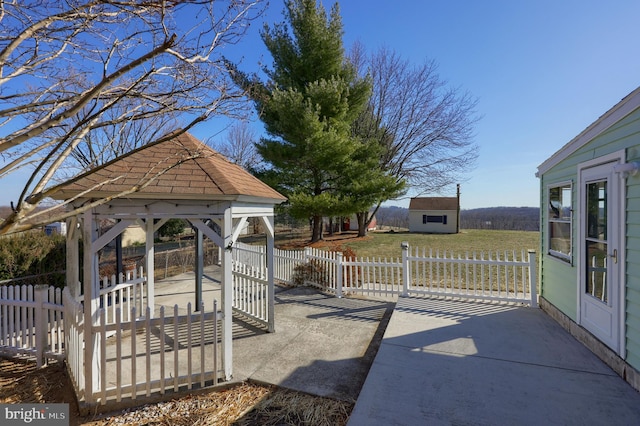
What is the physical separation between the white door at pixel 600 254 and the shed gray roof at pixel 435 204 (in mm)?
23896

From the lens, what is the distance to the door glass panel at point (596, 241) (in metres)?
4.12

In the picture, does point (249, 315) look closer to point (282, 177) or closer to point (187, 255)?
point (187, 255)

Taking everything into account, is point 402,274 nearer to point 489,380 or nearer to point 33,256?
point 489,380

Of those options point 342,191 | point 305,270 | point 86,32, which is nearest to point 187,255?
point 305,270

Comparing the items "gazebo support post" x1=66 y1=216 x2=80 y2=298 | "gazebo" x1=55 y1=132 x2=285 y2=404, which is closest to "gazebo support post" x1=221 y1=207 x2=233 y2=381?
"gazebo" x1=55 y1=132 x2=285 y2=404

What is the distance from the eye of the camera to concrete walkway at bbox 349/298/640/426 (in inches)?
115

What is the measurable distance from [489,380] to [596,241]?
8.50ft

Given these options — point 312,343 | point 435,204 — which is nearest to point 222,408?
point 312,343

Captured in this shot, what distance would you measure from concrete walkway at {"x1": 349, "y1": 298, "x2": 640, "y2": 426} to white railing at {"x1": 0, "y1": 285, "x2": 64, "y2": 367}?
14.9ft

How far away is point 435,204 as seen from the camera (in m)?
28.2

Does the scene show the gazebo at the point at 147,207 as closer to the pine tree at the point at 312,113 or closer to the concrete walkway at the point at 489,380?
the concrete walkway at the point at 489,380

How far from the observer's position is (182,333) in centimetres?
559

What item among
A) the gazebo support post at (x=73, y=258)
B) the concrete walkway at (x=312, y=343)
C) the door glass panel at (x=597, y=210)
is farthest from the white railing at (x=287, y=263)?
the door glass panel at (x=597, y=210)

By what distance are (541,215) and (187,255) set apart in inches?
477
